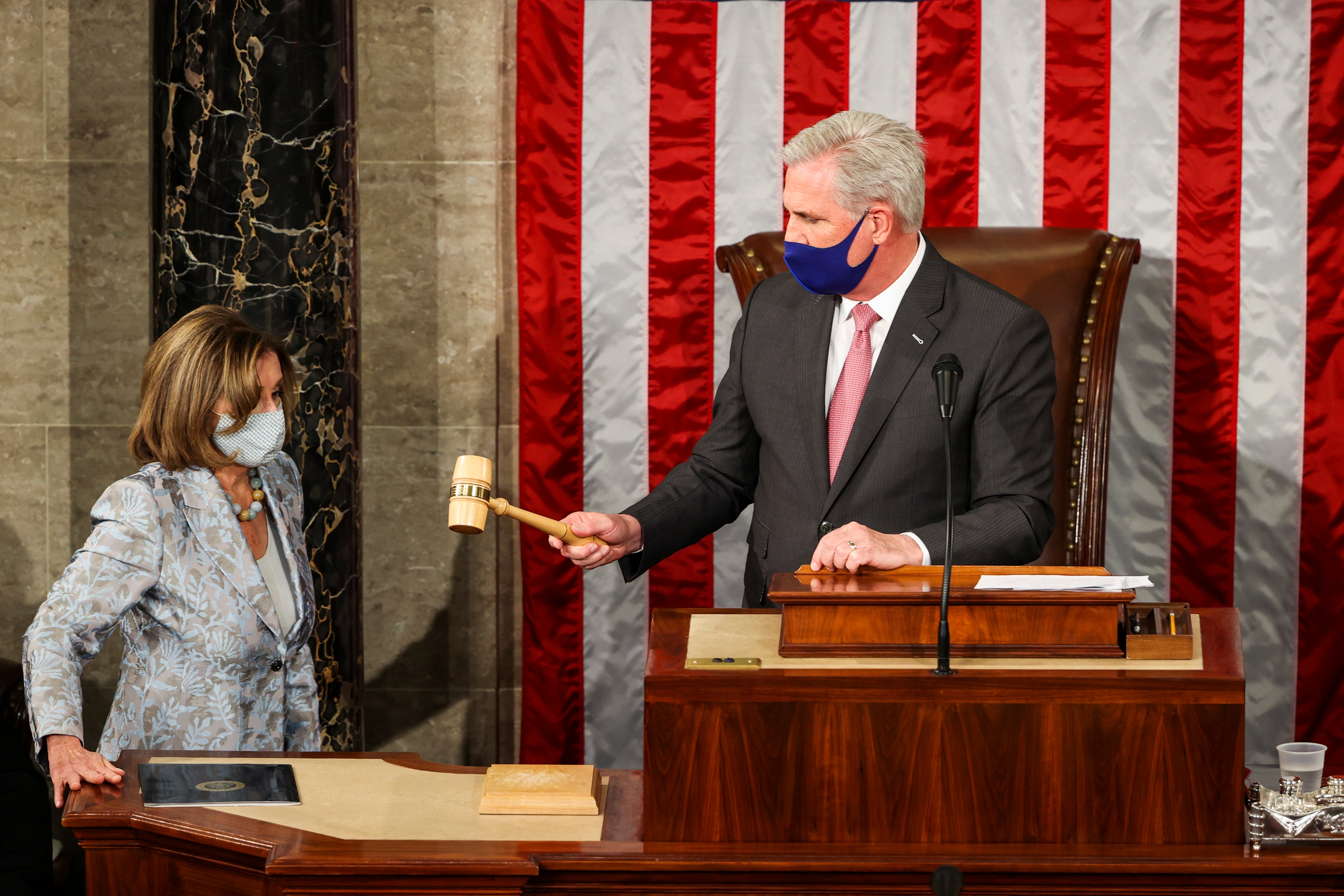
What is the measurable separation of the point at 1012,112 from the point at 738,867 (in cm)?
268

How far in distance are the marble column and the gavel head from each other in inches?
66.3

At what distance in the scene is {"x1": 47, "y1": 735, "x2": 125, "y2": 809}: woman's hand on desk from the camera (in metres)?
2.14

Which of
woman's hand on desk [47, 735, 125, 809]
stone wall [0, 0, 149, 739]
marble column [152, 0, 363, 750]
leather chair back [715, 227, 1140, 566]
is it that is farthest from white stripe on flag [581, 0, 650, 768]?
woman's hand on desk [47, 735, 125, 809]

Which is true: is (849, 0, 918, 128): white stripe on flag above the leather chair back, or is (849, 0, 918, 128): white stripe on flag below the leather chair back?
above

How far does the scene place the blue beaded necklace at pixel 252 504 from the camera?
2.73 m

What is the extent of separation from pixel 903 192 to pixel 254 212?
1.88 meters

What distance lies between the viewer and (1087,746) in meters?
1.88

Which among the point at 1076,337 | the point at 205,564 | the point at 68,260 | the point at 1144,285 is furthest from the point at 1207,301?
the point at 68,260

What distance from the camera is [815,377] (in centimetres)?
279

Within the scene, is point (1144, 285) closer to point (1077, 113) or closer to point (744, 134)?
point (1077, 113)

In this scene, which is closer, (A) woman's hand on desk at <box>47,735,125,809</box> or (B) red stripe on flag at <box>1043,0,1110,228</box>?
(A) woman's hand on desk at <box>47,735,125,809</box>

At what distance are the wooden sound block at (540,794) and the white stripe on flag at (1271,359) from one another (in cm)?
255

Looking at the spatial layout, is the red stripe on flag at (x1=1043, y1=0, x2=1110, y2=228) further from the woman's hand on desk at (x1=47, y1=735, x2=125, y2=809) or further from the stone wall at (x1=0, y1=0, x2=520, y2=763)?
the woman's hand on desk at (x1=47, y1=735, x2=125, y2=809)

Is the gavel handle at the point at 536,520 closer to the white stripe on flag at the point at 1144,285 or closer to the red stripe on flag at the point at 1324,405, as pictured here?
the white stripe on flag at the point at 1144,285
